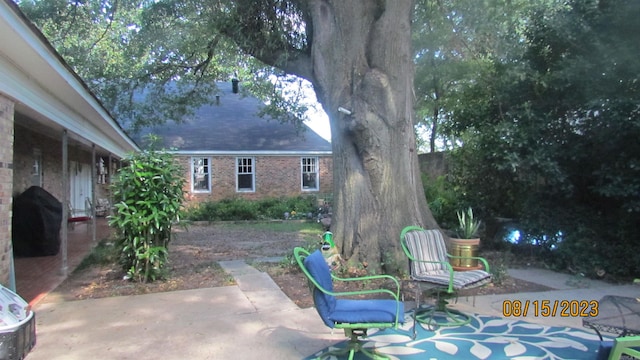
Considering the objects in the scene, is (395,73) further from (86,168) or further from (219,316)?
(86,168)

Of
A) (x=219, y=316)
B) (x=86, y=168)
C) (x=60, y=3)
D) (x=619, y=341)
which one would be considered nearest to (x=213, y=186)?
(x=86, y=168)

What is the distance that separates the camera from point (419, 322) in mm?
5102

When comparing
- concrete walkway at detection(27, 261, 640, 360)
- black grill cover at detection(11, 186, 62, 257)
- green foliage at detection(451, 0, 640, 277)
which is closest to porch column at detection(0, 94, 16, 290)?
concrete walkway at detection(27, 261, 640, 360)

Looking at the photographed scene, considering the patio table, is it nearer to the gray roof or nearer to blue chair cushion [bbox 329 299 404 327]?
blue chair cushion [bbox 329 299 404 327]

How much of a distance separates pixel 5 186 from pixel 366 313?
4.29 meters

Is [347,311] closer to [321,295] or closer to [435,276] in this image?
[321,295]

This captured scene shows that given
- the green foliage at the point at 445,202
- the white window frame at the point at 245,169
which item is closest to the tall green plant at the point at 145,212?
the green foliage at the point at 445,202

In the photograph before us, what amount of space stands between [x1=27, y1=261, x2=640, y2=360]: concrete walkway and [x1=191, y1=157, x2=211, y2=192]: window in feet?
47.1

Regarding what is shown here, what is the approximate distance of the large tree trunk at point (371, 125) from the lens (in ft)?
23.6

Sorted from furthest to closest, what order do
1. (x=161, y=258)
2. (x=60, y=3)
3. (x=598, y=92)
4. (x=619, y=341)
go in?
(x=60, y=3)
(x=598, y=92)
(x=161, y=258)
(x=619, y=341)

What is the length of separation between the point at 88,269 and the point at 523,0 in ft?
39.7

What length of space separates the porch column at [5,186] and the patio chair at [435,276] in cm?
447

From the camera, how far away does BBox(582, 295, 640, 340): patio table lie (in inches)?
142

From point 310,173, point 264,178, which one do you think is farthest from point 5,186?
point 310,173
